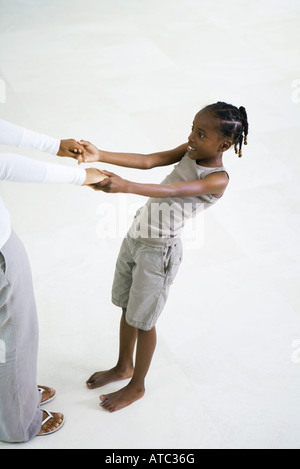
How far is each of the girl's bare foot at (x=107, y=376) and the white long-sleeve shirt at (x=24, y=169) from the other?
2.51ft

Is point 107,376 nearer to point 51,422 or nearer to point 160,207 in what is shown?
point 51,422

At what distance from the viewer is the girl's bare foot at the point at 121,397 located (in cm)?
186

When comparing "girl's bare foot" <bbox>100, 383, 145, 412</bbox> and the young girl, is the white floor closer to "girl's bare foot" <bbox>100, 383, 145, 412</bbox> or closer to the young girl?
"girl's bare foot" <bbox>100, 383, 145, 412</bbox>

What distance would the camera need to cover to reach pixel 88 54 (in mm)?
4258

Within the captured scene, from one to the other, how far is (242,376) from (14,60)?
3110mm

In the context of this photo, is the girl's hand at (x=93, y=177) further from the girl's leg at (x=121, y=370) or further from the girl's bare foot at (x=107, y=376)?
the girl's bare foot at (x=107, y=376)

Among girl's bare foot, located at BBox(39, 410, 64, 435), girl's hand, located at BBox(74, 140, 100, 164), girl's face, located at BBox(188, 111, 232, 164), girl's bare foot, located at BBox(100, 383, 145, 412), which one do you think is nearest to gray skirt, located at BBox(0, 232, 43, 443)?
girl's bare foot, located at BBox(39, 410, 64, 435)

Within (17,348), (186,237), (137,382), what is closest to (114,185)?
(17,348)

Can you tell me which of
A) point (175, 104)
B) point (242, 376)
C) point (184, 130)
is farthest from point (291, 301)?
point (175, 104)

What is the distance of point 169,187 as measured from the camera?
1.47m

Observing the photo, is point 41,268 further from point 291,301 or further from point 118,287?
point 291,301

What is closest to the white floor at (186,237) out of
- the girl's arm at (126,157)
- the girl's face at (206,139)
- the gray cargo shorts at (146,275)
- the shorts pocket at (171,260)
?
the gray cargo shorts at (146,275)

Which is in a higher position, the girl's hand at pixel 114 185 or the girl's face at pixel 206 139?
the girl's face at pixel 206 139

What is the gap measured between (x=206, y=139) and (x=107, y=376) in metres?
0.95
